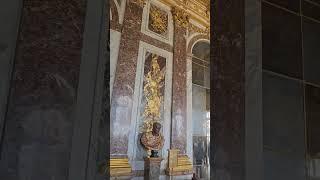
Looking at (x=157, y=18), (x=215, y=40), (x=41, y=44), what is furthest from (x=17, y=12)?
(x=157, y=18)

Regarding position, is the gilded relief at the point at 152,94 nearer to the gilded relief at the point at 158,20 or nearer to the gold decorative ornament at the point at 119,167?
the gold decorative ornament at the point at 119,167

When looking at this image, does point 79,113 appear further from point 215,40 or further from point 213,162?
point 215,40

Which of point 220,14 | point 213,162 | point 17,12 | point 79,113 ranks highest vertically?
point 220,14

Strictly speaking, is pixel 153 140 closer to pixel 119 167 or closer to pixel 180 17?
pixel 119 167

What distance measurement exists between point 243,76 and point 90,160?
4.14ft

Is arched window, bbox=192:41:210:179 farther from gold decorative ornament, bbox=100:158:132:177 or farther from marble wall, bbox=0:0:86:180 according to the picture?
marble wall, bbox=0:0:86:180

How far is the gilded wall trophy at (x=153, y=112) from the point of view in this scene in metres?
8.31

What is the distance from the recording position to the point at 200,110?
34.4ft

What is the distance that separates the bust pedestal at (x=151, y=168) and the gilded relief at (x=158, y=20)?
12.0 feet

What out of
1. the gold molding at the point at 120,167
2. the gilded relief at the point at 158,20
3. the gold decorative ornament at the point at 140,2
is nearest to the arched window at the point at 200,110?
the gilded relief at the point at 158,20

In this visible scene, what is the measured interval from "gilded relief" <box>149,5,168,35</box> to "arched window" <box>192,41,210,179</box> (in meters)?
1.57

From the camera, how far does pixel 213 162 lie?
2311 millimetres

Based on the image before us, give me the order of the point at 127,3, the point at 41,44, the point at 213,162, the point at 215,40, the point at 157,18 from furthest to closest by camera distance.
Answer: the point at 157,18, the point at 127,3, the point at 215,40, the point at 213,162, the point at 41,44

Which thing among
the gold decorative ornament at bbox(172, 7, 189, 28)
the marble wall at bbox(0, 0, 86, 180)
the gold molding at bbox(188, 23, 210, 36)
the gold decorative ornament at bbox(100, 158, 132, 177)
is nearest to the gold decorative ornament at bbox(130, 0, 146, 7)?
the gold decorative ornament at bbox(172, 7, 189, 28)
